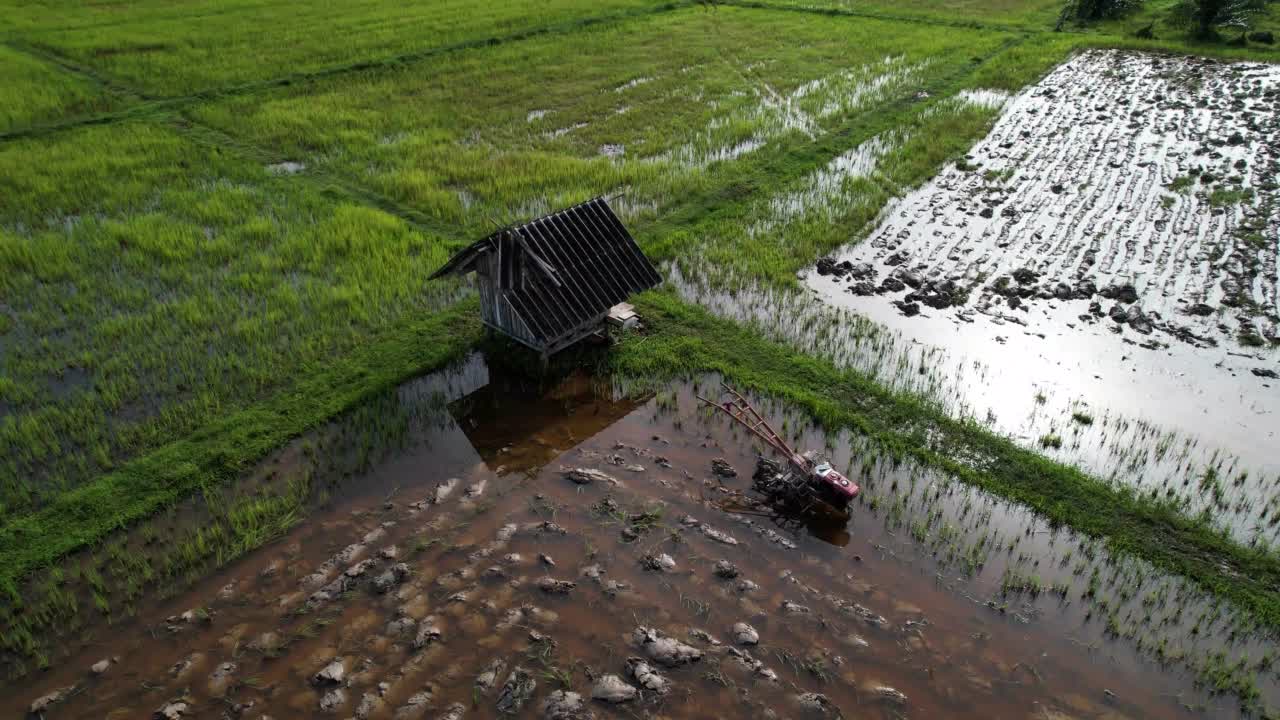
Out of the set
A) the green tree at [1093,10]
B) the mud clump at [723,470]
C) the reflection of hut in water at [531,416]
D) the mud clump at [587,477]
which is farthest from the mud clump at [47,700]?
the green tree at [1093,10]

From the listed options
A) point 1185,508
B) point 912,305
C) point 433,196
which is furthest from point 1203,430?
point 433,196

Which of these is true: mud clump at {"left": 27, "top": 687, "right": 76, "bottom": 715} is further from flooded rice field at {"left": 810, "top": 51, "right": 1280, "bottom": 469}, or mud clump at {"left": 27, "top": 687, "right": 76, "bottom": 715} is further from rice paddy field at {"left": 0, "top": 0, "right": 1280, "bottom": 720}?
flooded rice field at {"left": 810, "top": 51, "right": 1280, "bottom": 469}

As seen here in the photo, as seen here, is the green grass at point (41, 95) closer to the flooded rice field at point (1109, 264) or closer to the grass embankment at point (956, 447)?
the grass embankment at point (956, 447)

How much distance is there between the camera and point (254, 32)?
969 inches

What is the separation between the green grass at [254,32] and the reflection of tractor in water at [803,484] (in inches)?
745

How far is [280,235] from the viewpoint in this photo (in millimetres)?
12914

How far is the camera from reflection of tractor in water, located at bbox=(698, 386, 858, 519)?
749cm

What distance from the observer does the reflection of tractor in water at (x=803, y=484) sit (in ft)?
24.6

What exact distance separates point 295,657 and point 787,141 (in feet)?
46.4

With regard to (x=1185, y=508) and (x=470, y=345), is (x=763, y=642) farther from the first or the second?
(x=470, y=345)

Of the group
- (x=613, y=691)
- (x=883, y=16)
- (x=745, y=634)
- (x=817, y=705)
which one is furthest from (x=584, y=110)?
(x=817, y=705)

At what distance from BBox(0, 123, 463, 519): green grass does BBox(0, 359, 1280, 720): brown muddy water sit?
6.53 ft

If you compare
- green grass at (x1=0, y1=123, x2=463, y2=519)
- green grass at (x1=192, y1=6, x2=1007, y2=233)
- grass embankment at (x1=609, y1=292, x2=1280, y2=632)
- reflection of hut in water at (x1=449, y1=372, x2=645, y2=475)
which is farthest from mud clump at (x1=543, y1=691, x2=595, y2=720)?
green grass at (x1=192, y1=6, x2=1007, y2=233)

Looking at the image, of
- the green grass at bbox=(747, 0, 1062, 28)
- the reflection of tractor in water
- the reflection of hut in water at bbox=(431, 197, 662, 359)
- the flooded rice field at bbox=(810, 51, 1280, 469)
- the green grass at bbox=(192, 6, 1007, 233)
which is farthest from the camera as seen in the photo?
the green grass at bbox=(747, 0, 1062, 28)
